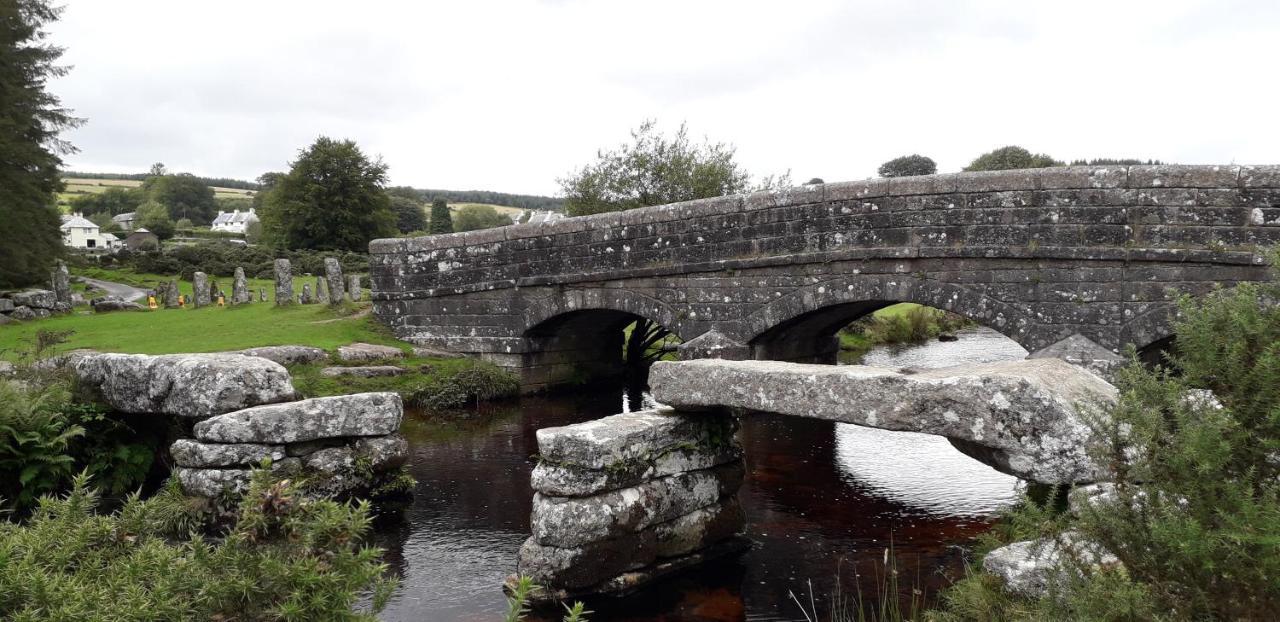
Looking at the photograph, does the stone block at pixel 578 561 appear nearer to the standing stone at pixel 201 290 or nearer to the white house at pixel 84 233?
the standing stone at pixel 201 290

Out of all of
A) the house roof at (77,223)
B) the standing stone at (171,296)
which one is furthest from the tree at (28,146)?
the house roof at (77,223)

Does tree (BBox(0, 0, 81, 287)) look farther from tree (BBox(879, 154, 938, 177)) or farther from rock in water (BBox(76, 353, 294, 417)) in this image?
tree (BBox(879, 154, 938, 177))

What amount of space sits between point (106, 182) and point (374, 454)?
474ft

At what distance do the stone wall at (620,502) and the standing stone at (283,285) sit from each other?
50.5ft

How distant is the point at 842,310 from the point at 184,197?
10790cm

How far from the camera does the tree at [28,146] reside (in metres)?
23.6

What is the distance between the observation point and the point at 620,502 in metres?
6.62

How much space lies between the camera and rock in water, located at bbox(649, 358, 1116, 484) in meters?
4.97

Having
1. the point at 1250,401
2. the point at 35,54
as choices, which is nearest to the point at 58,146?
the point at 35,54

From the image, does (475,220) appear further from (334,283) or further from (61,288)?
(334,283)

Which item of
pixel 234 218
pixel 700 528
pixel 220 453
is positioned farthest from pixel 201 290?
pixel 234 218

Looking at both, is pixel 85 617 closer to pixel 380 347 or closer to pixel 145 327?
pixel 380 347

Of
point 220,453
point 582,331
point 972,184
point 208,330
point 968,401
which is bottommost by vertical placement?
point 582,331

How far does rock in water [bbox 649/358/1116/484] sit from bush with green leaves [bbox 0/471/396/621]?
11.2 feet
